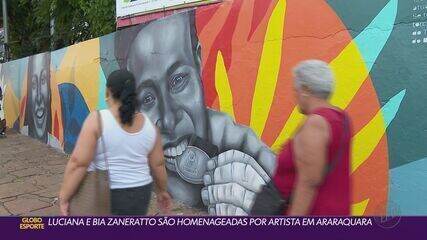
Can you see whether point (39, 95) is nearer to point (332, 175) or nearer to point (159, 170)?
point (159, 170)

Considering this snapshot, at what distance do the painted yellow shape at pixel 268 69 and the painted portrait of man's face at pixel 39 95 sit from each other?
26.7 ft

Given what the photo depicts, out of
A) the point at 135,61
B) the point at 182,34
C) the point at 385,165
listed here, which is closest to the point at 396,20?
the point at 385,165

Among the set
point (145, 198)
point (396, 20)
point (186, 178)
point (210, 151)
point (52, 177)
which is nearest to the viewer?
point (145, 198)

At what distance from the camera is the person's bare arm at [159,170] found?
3.26m

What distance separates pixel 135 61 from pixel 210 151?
7.39 feet

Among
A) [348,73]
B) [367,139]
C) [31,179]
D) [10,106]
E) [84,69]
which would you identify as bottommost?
[367,139]

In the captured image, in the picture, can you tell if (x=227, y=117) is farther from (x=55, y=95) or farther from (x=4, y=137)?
(x=4, y=137)

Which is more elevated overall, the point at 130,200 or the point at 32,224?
the point at 130,200

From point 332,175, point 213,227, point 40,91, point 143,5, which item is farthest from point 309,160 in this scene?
point 40,91

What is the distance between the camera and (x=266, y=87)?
4.89 m

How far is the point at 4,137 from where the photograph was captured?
47.5 feet

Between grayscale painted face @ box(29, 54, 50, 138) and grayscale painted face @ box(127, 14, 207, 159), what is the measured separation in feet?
19.0

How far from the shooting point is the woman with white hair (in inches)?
88.2

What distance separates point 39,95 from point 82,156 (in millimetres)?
10559
